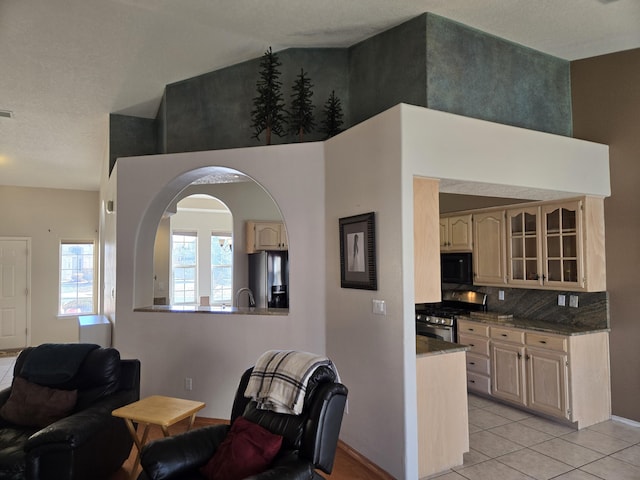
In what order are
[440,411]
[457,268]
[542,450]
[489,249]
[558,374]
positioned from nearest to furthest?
[440,411], [542,450], [558,374], [489,249], [457,268]

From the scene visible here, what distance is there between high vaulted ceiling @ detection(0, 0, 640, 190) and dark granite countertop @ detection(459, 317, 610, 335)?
2602mm

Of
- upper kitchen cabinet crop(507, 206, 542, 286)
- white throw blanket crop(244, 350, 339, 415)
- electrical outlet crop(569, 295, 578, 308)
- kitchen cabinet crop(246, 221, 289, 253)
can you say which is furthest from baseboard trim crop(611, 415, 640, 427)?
kitchen cabinet crop(246, 221, 289, 253)

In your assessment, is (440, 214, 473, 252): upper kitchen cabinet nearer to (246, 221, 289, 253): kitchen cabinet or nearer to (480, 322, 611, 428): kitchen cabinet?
(480, 322, 611, 428): kitchen cabinet

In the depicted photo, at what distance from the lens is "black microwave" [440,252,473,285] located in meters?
5.03

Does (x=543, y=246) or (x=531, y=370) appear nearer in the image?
(x=531, y=370)

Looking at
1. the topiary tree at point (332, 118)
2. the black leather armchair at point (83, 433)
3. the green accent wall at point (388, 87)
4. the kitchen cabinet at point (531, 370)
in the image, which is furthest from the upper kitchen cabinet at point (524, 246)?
the black leather armchair at point (83, 433)

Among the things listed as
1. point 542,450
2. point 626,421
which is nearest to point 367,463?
point 542,450

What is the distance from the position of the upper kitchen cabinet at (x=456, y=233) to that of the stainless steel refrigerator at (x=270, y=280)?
2.13 meters

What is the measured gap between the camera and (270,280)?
580 centimetres

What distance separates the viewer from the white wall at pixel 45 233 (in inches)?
297

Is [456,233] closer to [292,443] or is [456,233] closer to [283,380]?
[283,380]

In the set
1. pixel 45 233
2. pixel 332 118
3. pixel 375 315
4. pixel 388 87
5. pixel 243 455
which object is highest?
pixel 388 87

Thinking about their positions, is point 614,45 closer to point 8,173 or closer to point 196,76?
point 196,76

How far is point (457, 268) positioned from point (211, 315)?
301 centimetres
